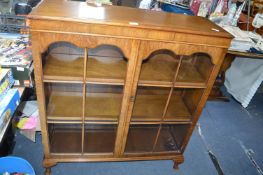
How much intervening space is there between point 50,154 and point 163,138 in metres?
0.82

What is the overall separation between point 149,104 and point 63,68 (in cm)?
64

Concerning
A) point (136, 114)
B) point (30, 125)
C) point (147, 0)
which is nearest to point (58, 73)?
point (136, 114)

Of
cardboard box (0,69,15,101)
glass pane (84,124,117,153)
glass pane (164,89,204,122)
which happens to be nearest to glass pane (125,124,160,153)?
glass pane (84,124,117,153)

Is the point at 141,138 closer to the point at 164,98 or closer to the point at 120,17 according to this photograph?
the point at 164,98

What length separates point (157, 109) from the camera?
151cm

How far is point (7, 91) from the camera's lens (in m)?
1.28

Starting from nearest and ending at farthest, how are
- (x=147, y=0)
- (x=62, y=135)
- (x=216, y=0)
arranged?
(x=62, y=135)
(x=147, y=0)
(x=216, y=0)

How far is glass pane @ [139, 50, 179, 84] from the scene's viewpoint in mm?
1277

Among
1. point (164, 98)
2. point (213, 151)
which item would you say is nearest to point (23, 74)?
point (164, 98)

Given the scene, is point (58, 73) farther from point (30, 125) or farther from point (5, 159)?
point (30, 125)

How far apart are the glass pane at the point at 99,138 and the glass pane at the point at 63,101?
267mm

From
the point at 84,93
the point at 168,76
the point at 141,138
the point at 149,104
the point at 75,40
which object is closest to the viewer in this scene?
the point at 75,40

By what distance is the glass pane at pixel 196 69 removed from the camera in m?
1.33

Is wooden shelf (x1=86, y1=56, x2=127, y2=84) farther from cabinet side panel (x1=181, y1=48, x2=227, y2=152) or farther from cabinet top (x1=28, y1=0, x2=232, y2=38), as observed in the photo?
cabinet side panel (x1=181, y1=48, x2=227, y2=152)
